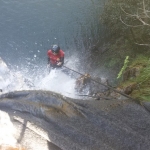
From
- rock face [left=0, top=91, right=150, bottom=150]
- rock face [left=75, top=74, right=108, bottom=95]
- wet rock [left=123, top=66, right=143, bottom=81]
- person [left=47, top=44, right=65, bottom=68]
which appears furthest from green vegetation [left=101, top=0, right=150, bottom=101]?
rock face [left=0, top=91, right=150, bottom=150]

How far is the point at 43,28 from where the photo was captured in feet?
49.6

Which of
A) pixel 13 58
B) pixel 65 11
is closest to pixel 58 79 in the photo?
pixel 13 58

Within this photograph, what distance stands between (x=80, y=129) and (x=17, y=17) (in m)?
12.9

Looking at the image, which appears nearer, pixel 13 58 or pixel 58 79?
pixel 58 79

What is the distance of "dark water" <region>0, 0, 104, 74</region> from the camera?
543 inches

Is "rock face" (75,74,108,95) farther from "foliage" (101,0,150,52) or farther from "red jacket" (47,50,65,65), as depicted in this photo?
"foliage" (101,0,150,52)

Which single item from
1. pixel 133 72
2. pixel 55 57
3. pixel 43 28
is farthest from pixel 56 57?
pixel 43 28

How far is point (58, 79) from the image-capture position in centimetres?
1148

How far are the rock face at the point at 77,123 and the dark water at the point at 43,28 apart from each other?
8.36 metres

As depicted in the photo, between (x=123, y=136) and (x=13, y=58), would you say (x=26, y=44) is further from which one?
(x=123, y=136)

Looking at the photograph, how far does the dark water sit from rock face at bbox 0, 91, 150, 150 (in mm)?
8362

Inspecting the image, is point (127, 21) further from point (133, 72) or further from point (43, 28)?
point (43, 28)

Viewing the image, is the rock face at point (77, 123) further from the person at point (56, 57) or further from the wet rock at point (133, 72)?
the person at point (56, 57)

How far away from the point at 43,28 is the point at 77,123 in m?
11.5
